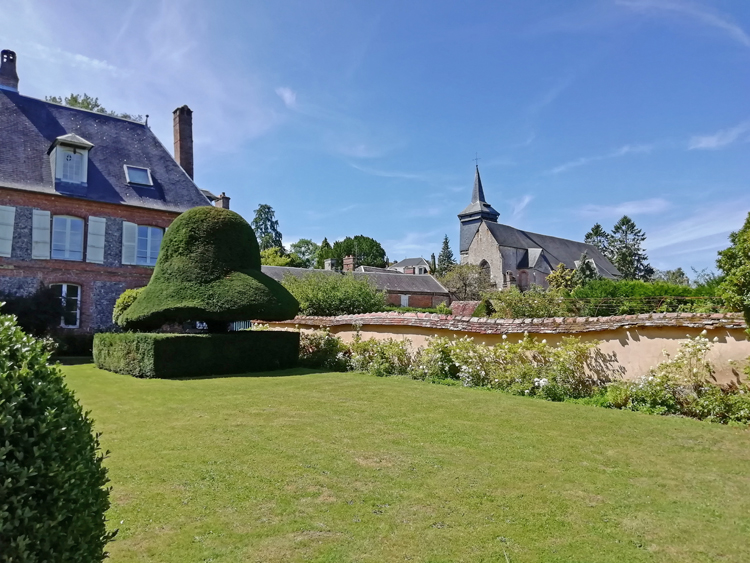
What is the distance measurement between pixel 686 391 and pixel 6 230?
19463mm

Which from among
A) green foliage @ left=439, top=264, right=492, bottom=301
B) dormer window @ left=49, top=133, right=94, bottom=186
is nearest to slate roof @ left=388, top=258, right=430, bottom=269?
green foliage @ left=439, top=264, right=492, bottom=301

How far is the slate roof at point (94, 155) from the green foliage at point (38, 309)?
3.83m

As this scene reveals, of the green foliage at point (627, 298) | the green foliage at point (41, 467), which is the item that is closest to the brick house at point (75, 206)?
the green foliage at point (627, 298)

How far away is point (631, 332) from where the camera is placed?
727cm

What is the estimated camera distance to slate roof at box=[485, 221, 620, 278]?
51000 millimetres

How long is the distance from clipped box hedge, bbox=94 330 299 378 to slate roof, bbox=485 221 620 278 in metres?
40.8

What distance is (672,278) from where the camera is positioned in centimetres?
5181

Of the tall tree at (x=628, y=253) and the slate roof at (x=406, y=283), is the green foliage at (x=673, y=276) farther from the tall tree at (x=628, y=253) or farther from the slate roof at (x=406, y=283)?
the slate roof at (x=406, y=283)

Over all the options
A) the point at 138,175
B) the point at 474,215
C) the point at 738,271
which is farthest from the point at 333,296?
the point at 474,215

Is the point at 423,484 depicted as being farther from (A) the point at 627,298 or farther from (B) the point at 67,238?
(B) the point at 67,238

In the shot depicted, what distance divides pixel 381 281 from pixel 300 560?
3558 centimetres

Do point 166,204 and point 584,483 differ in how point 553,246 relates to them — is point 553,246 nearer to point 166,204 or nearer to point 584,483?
point 166,204

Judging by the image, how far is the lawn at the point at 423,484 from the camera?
286 centimetres

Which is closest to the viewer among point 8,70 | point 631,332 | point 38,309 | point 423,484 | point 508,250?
point 423,484
